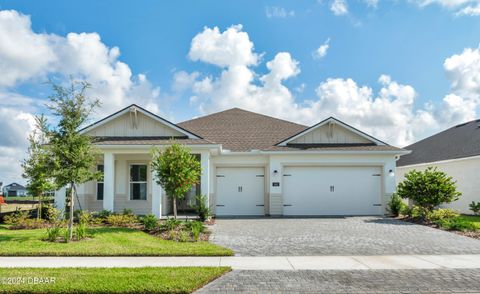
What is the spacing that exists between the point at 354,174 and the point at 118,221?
10784 millimetres

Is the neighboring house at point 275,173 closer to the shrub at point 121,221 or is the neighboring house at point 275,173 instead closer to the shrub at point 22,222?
the shrub at point 22,222

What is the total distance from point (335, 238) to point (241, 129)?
10.9 m

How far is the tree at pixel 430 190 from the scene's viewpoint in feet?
46.1

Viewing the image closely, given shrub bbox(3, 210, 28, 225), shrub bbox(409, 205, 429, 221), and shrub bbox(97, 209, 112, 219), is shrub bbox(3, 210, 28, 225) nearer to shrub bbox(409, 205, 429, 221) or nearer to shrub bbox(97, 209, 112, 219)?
shrub bbox(97, 209, 112, 219)

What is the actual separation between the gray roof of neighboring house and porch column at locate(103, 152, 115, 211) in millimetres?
17518

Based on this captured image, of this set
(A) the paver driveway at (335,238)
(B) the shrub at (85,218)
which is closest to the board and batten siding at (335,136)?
(A) the paver driveway at (335,238)

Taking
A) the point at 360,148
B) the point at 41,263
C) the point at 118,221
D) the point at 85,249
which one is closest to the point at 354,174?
the point at 360,148

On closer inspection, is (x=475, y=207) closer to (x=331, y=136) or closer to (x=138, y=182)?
Result: (x=331, y=136)

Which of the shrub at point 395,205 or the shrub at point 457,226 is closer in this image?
the shrub at point 457,226

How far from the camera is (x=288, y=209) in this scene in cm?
1656

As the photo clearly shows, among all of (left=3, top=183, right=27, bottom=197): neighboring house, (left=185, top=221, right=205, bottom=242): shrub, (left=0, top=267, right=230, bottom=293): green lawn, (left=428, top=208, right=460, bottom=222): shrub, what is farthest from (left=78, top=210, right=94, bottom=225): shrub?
(left=3, top=183, right=27, bottom=197): neighboring house

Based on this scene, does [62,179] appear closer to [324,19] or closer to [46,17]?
[46,17]

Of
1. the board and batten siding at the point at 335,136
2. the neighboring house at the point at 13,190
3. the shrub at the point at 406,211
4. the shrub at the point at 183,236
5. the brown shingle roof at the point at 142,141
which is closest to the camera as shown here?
the shrub at the point at 183,236

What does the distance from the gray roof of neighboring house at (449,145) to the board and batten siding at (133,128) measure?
15.4 meters
